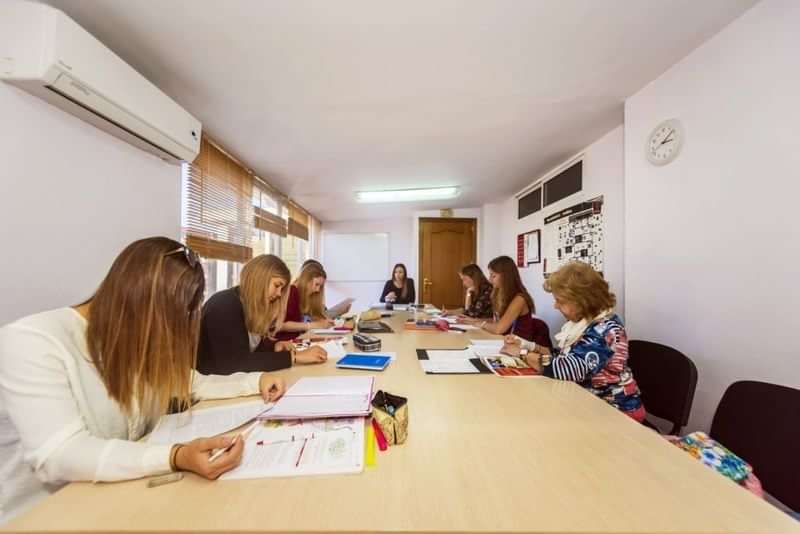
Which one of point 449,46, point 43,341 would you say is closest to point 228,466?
point 43,341

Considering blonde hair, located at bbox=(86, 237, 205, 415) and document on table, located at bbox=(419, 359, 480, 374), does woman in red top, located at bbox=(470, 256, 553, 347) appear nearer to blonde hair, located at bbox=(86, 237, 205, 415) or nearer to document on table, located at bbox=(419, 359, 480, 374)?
document on table, located at bbox=(419, 359, 480, 374)

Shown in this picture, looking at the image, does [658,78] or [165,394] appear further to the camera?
[658,78]

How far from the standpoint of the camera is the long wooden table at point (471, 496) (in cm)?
50

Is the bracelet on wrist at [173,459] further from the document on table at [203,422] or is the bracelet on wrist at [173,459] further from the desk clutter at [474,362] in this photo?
the desk clutter at [474,362]

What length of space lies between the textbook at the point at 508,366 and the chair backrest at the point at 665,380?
22.1 inches

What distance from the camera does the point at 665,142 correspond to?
5.52ft

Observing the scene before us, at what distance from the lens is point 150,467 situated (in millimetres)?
599

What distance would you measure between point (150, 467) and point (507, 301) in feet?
7.53

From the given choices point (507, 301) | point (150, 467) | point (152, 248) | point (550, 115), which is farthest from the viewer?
point (507, 301)

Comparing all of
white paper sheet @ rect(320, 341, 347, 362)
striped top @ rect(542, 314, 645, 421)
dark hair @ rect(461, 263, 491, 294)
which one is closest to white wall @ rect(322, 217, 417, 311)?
dark hair @ rect(461, 263, 491, 294)

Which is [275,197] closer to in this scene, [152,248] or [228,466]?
[152,248]

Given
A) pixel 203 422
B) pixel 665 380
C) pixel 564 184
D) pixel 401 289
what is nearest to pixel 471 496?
pixel 203 422

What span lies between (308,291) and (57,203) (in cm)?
156

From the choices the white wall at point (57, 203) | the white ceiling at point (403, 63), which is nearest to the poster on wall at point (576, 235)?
the white ceiling at point (403, 63)
